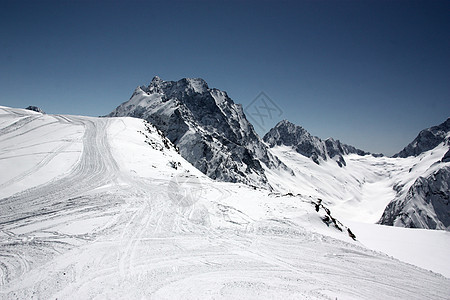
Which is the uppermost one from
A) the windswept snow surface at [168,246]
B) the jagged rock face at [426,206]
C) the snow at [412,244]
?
the jagged rock face at [426,206]

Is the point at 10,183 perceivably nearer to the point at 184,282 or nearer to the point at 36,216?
the point at 36,216

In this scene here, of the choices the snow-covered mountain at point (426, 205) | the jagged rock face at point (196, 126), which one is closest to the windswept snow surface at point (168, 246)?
the jagged rock face at point (196, 126)

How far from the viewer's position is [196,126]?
326ft

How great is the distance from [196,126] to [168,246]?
90725 millimetres

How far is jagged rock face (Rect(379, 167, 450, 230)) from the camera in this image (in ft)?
285

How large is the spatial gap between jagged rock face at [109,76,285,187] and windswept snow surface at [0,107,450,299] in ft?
196

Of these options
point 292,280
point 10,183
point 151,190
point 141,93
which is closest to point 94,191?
point 151,190

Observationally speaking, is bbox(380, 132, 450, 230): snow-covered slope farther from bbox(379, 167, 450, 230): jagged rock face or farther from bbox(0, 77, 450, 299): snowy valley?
bbox(0, 77, 450, 299): snowy valley

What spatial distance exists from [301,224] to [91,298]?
1251cm

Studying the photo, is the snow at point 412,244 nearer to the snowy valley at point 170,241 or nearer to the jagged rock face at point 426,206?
the snowy valley at point 170,241

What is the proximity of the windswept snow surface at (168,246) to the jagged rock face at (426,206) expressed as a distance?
99.5 meters

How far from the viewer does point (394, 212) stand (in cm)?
9944

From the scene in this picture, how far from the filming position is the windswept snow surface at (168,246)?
8.04 meters

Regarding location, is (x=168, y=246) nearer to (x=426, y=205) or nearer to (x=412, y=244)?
(x=412, y=244)
